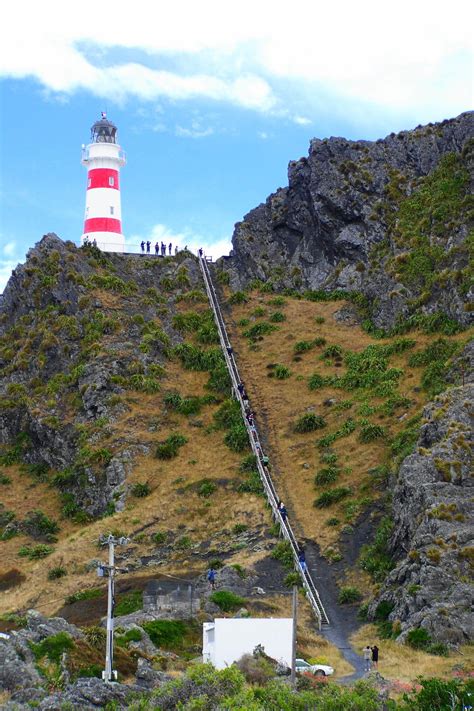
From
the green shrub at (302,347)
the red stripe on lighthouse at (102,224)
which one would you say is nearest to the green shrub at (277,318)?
the green shrub at (302,347)

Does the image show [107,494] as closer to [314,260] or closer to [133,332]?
[133,332]

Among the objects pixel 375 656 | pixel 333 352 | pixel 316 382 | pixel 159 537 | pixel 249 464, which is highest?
pixel 333 352

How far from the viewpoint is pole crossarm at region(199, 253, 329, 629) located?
4650cm

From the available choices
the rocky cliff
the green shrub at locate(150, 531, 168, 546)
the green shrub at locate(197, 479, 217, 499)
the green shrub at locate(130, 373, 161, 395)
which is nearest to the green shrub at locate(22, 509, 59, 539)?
the green shrub at locate(150, 531, 168, 546)

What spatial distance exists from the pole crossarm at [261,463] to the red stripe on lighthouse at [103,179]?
399 inches

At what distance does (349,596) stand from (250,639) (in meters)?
11.6

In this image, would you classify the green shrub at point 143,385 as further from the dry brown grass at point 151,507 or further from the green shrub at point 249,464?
the green shrub at point 249,464

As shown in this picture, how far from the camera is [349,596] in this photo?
46.7 m

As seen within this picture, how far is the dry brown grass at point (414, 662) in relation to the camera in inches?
1404

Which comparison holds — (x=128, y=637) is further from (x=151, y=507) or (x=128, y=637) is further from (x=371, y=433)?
(x=371, y=433)

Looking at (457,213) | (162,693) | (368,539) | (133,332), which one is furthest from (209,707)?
(457,213)

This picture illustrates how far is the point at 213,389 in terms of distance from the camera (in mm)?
70938

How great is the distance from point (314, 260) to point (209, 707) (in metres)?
59.5

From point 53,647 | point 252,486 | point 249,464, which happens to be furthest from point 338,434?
point 53,647
